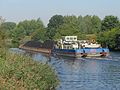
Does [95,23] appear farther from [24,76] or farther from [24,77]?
[24,77]

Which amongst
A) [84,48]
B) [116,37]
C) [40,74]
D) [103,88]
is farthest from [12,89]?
[116,37]

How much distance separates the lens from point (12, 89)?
1730cm

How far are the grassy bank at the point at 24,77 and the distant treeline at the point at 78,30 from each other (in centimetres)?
7077

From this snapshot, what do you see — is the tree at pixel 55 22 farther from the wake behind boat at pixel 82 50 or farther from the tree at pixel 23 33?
the wake behind boat at pixel 82 50

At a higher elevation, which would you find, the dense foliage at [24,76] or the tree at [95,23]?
the tree at [95,23]

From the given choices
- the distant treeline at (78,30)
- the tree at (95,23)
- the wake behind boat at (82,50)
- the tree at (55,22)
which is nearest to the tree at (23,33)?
the distant treeline at (78,30)

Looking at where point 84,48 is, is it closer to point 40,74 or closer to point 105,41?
point 105,41

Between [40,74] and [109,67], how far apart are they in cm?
3103

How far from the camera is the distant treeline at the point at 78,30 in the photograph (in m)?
116

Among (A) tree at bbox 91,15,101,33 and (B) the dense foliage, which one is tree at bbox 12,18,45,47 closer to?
(A) tree at bbox 91,15,101,33

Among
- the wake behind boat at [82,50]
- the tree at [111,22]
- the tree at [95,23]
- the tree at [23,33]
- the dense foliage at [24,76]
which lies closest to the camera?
the dense foliage at [24,76]

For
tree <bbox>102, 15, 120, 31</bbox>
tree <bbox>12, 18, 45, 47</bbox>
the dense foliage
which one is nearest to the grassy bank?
the dense foliage

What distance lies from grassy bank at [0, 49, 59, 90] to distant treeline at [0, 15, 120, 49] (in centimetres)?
7077

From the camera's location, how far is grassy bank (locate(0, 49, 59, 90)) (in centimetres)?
1833
